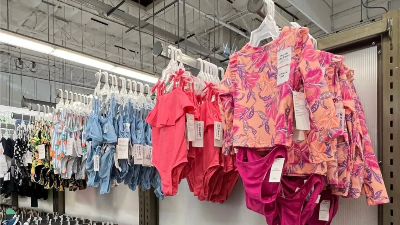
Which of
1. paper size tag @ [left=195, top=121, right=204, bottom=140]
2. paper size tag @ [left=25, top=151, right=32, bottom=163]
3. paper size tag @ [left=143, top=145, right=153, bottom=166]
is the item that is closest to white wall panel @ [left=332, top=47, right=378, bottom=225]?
paper size tag @ [left=195, top=121, right=204, bottom=140]

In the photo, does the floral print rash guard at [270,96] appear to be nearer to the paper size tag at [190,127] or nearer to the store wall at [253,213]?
the paper size tag at [190,127]

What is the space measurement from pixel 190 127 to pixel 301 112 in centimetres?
70

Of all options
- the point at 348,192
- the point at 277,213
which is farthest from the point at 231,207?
the point at 348,192

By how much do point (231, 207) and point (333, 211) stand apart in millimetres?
947

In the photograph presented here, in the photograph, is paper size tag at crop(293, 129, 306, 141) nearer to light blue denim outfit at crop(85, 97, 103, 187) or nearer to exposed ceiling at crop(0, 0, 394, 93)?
light blue denim outfit at crop(85, 97, 103, 187)

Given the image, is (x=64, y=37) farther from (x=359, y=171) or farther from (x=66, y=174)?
(x=359, y=171)

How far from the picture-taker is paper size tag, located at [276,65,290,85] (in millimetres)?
1309

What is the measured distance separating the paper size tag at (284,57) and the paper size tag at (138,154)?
126 centimetres

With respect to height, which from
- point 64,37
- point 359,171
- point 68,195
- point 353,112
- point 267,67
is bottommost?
point 68,195

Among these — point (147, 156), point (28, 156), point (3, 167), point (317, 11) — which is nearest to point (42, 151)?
point (28, 156)

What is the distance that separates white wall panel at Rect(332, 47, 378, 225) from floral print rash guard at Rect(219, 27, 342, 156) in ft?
1.91

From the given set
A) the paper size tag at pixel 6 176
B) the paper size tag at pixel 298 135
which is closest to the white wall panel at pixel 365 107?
the paper size tag at pixel 298 135

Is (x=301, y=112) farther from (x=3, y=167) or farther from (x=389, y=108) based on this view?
(x=3, y=167)

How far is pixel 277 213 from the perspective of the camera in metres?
1.44
